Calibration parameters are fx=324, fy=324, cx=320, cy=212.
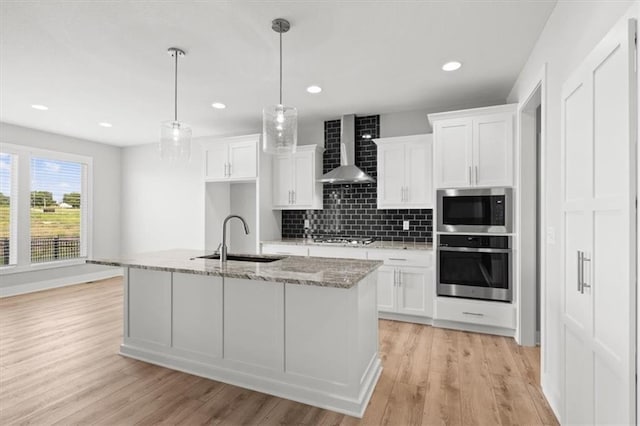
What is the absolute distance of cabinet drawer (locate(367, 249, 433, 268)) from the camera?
3697 mm

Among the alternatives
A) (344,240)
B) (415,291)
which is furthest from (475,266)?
(344,240)

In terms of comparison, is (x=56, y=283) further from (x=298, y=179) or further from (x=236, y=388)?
(x=236, y=388)

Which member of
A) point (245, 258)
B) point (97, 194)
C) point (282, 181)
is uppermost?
point (282, 181)

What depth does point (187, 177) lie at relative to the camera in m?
6.04

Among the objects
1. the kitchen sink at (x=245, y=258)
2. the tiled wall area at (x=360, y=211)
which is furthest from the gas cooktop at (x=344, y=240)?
the kitchen sink at (x=245, y=258)

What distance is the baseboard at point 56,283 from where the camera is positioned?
5027mm

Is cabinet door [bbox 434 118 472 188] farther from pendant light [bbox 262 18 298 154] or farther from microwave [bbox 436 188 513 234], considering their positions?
pendant light [bbox 262 18 298 154]

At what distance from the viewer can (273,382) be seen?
2297 millimetres

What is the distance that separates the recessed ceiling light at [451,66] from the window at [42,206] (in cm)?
629

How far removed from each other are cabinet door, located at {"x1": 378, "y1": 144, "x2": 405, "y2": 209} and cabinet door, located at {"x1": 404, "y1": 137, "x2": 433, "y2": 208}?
8cm

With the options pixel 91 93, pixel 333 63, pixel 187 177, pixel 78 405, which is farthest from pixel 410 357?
pixel 187 177

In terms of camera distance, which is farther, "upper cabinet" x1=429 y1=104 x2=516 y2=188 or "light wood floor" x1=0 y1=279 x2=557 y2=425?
"upper cabinet" x1=429 y1=104 x2=516 y2=188

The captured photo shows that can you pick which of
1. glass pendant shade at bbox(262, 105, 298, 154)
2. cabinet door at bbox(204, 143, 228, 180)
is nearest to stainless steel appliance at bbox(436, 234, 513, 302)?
glass pendant shade at bbox(262, 105, 298, 154)

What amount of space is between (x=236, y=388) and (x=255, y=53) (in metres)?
2.68
